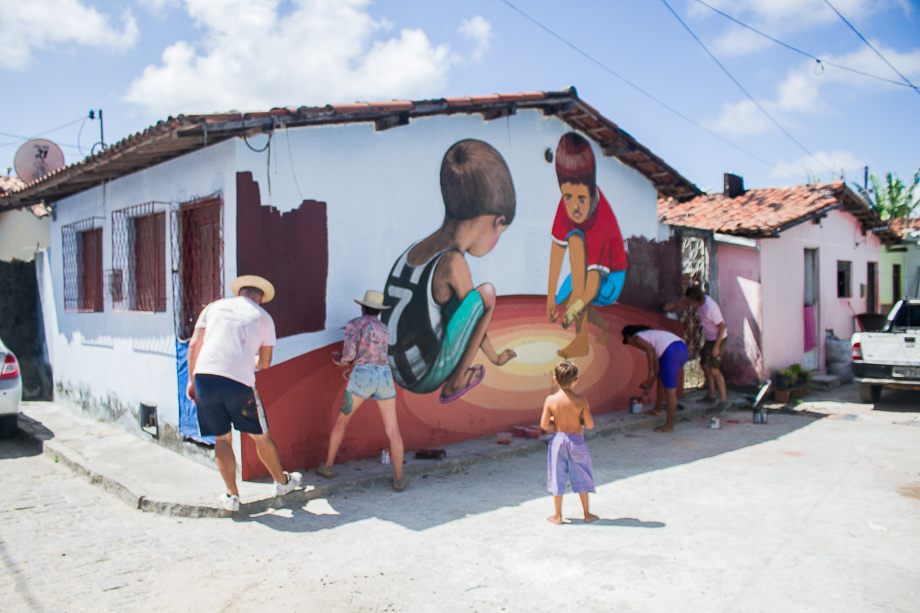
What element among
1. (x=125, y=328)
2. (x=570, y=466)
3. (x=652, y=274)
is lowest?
(x=570, y=466)

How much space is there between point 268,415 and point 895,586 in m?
5.09

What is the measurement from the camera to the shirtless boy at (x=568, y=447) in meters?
5.26

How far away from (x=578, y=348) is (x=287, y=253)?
4917 mm

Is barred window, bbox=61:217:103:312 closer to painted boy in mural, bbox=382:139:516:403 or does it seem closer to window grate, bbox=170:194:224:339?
window grate, bbox=170:194:224:339

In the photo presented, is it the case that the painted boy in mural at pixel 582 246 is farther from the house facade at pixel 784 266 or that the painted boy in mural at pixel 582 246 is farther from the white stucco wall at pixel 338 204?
the house facade at pixel 784 266

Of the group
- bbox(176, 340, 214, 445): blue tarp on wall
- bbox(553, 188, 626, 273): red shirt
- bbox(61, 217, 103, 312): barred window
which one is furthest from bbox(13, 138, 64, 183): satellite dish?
bbox(553, 188, 626, 273): red shirt

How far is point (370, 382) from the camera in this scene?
6184 millimetres

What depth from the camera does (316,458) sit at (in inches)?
258

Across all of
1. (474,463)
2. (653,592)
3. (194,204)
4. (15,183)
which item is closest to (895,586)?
(653,592)

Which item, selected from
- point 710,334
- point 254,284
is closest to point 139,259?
point 254,284

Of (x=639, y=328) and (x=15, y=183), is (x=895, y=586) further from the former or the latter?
(x=15, y=183)

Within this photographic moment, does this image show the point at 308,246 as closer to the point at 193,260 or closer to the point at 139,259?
the point at 193,260

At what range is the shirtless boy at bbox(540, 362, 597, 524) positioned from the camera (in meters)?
5.26

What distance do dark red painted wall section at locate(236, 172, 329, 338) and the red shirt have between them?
4055mm
